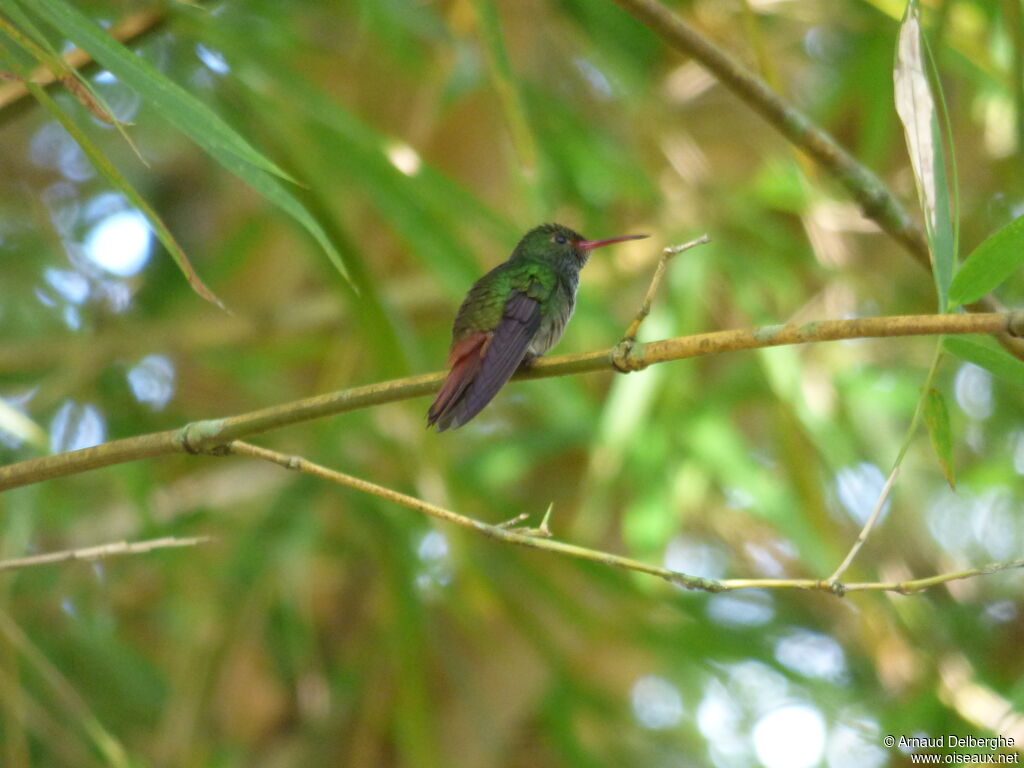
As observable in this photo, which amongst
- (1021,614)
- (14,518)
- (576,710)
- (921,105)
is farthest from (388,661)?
(921,105)

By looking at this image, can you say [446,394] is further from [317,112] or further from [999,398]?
[999,398]

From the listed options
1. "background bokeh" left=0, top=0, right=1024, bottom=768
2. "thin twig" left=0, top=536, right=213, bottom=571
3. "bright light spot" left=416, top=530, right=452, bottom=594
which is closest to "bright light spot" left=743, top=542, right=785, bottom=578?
"background bokeh" left=0, top=0, right=1024, bottom=768

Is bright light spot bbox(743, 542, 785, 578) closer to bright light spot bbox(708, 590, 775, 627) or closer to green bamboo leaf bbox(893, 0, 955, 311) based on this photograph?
bright light spot bbox(708, 590, 775, 627)

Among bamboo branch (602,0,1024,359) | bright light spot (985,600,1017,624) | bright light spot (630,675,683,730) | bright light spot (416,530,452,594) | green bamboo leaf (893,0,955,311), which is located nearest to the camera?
green bamboo leaf (893,0,955,311)

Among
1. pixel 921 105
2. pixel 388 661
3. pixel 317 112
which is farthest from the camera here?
pixel 388 661

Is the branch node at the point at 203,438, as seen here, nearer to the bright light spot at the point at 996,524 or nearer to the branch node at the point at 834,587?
the branch node at the point at 834,587

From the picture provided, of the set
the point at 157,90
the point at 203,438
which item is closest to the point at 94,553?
the point at 203,438
